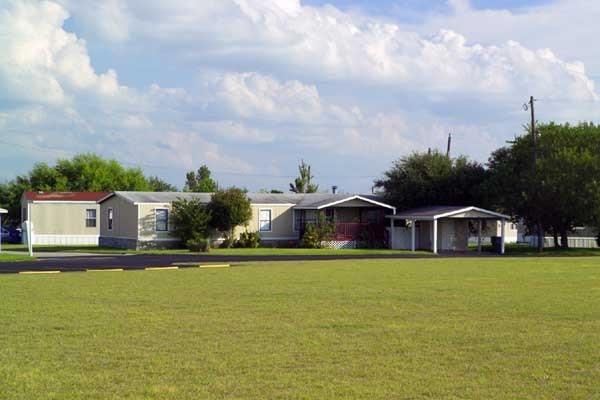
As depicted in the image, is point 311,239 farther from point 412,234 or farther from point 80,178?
point 80,178

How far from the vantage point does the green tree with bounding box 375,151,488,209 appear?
Answer: 61.9 m

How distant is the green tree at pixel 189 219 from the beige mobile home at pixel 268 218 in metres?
0.68

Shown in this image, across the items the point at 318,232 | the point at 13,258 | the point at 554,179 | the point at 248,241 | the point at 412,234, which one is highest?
the point at 554,179

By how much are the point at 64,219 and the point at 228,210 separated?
60.4 ft

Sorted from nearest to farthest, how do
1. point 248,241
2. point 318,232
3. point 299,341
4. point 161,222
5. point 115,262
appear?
point 299,341 < point 115,262 < point 161,222 < point 248,241 < point 318,232

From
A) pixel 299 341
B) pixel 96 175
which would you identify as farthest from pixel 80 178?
pixel 299 341

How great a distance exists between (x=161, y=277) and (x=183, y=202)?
2490 cm

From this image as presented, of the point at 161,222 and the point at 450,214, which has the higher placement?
the point at 450,214

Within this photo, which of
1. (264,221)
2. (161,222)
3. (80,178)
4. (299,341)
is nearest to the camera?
(299,341)

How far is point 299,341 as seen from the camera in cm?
1352

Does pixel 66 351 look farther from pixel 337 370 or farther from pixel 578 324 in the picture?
pixel 578 324

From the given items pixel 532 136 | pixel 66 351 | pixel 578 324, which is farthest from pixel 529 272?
pixel 532 136

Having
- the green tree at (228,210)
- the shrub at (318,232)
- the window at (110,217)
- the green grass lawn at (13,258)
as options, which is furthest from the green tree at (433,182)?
the green grass lawn at (13,258)

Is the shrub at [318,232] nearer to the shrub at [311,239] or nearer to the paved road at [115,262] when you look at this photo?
the shrub at [311,239]
